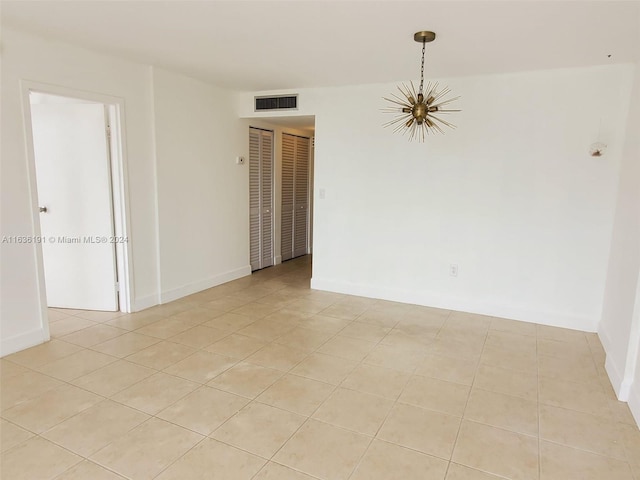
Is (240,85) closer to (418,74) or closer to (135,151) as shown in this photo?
(135,151)

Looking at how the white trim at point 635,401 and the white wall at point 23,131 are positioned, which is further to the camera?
the white wall at point 23,131

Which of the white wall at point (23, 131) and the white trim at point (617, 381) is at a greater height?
the white wall at point (23, 131)

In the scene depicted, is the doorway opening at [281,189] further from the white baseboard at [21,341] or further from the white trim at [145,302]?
the white baseboard at [21,341]

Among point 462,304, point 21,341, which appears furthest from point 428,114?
point 21,341

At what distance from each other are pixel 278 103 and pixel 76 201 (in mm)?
2489

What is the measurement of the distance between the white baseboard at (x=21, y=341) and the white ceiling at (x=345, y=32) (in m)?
2.30

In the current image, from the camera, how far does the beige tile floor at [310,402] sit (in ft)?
6.43

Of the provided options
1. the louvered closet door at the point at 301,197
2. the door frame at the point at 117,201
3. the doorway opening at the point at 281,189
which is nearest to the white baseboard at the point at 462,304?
the doorway opening at the point at 281,189

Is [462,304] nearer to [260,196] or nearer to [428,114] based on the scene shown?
[428,114]

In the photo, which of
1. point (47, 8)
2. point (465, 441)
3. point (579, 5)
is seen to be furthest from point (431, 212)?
point (47, 8)

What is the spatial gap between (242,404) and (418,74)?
335 centimetres

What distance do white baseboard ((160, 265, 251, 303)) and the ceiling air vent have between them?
2162mm

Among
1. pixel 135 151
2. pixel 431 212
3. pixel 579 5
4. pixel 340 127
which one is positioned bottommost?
pixel 431 212

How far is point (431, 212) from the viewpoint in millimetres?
4258
